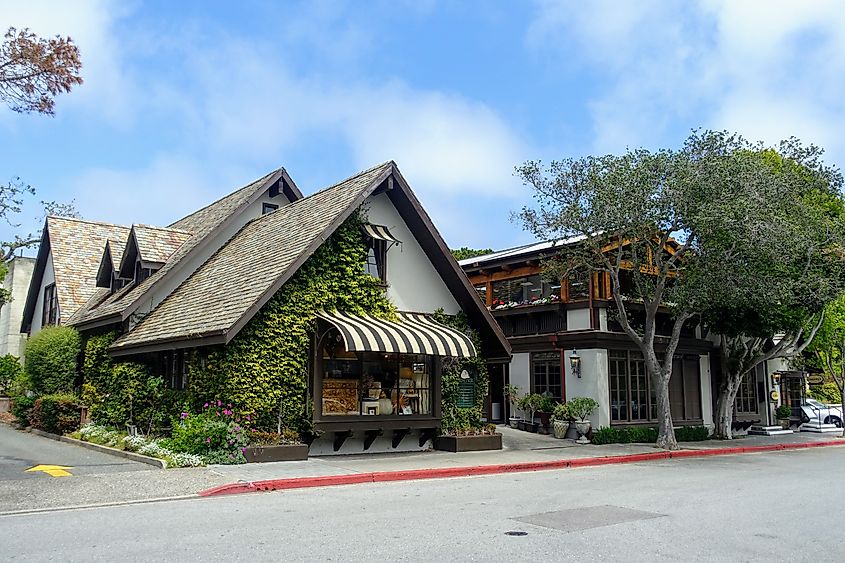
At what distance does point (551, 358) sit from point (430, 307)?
7.60 meters

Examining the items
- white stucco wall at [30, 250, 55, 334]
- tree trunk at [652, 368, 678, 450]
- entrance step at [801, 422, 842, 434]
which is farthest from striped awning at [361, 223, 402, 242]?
entrance step at [801, 422, 842, 434]

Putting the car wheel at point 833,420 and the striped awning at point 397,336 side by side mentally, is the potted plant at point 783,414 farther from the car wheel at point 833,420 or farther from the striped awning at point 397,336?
the striped awning at point 397,336

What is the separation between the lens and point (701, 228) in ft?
65.7

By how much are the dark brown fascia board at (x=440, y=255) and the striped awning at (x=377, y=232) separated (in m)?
0.77

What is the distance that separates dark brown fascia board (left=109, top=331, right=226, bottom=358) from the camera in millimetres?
15184

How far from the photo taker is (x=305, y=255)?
1645cm

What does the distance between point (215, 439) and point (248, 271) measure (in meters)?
4.32

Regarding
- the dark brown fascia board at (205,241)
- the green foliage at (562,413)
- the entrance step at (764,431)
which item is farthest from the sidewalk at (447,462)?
the dark brown fascia board at (205,241)

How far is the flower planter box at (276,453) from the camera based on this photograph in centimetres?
1522

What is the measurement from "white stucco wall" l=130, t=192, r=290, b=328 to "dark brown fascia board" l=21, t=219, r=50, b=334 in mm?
7604

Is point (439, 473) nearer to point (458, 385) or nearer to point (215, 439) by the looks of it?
point (215, 439)

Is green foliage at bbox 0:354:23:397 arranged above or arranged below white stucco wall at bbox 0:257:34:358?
below

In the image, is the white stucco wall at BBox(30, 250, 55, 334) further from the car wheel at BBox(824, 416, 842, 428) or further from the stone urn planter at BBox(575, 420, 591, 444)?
the car wheel at BBox(824, 416, 842, 428)

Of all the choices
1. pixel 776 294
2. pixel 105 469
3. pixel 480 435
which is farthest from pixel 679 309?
pixel 105 469
